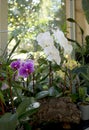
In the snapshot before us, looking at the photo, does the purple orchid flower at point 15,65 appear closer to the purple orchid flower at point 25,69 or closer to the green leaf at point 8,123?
the purple orchid flower at point 25,69

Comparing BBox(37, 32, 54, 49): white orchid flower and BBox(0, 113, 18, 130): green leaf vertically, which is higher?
BBox(37, 32, 54, 49): white orchid flower

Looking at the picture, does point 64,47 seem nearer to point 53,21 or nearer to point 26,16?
point 26,16

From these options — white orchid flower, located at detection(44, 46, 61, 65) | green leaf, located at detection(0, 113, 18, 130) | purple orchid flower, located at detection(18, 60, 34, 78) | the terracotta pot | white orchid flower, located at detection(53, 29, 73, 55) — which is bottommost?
the terracotta pot

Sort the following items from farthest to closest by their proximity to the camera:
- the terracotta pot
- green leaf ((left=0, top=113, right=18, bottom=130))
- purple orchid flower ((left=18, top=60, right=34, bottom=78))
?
1. the terracotta pot
2. purple orchid flower ((left=18, top=60, right=34, bottom=78))
3. green leaf ((left=0, top=113, right=18, bottom=130))

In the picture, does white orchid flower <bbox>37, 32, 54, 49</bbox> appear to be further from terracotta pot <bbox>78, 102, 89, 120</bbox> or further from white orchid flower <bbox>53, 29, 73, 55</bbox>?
terracotta pot <bbox>78, 102, 89, 120</bbox>

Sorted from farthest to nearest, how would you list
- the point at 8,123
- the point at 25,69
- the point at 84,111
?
the point at 84,111
the point at 25,69
the point at 8,123

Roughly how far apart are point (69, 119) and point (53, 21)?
67.4 inches

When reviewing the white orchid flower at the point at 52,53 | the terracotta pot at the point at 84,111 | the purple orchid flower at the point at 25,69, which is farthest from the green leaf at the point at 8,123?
the terracotta pot at the point at 84,111

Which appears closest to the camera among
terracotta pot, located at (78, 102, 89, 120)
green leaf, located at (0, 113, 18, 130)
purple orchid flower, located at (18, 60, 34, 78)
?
green leaf, located at (0, 113, 18, 130)

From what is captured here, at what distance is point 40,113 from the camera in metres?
0.84

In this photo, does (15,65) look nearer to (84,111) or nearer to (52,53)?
(52,53)

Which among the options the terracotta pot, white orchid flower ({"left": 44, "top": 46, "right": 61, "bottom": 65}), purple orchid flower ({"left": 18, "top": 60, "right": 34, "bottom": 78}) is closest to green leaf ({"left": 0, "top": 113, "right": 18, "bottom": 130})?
purple orchid flower ({"left": 18, "top": 60, "right": 34, "bottom": 78})

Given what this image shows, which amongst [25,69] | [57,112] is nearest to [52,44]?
[25,69]

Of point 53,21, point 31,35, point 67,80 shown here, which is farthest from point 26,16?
point 67,80
